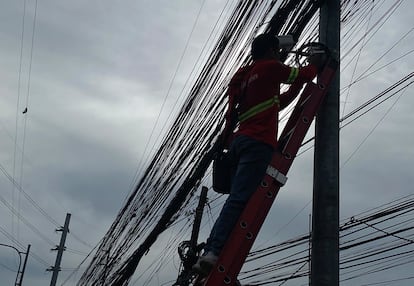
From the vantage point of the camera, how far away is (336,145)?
359 centimetres

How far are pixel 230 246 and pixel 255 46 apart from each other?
1.57 metres

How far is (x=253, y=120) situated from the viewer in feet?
11.5

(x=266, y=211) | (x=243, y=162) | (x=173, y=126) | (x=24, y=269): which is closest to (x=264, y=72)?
(x=243, y=162)

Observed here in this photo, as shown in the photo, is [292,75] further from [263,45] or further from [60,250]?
[60,250]

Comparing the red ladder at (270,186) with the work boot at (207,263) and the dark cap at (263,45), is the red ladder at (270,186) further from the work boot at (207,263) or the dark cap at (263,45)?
the dark cap at (263,45)

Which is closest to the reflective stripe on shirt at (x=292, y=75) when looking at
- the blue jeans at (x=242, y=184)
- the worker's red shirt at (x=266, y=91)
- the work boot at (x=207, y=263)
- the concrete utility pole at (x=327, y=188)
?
the worker's red shirt at (x=266, y=91)

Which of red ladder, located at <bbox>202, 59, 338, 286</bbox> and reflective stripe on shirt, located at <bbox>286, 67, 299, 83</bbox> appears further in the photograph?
reflective stripe on shirt, located at <bbox>286, 67, 299, 83</bbox>

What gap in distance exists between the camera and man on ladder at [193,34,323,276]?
319 centimetres

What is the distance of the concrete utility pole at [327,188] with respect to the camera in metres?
3.23

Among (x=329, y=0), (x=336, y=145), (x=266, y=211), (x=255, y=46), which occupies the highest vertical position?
(x=329, y=0)

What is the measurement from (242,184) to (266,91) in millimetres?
709

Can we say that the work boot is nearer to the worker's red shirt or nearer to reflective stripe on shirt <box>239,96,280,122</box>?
the worker's red shirt

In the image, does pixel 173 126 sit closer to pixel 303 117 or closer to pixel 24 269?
pixel 303 117

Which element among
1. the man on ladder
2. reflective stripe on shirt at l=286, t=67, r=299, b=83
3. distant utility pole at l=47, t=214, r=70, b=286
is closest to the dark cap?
the man on ladder
